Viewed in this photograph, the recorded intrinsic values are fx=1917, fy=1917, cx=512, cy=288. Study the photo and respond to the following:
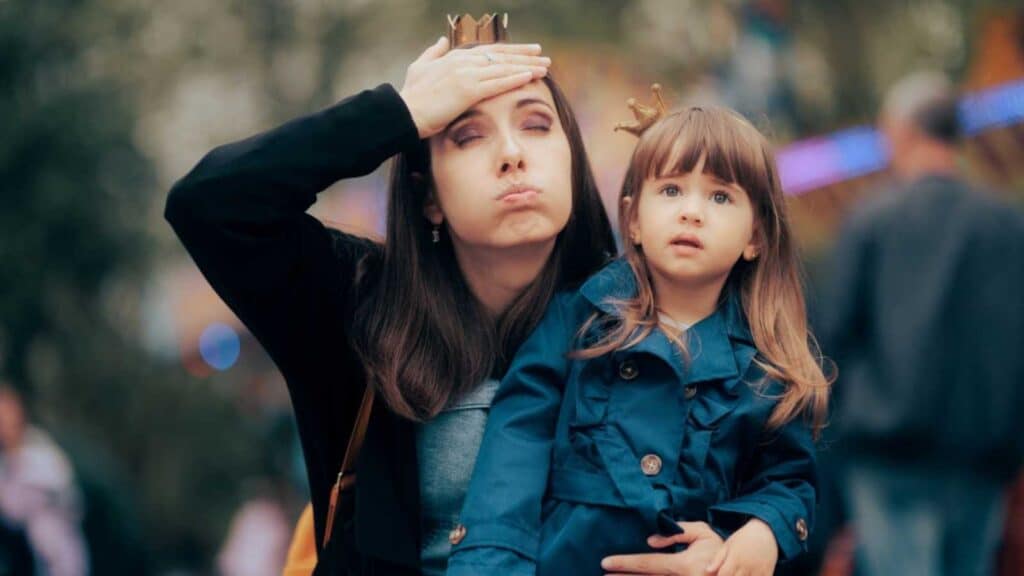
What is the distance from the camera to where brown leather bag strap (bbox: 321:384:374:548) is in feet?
11.7

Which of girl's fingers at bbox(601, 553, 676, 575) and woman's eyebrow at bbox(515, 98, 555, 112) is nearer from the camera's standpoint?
girl's fingers at bbox(601, 553, 676, 575)

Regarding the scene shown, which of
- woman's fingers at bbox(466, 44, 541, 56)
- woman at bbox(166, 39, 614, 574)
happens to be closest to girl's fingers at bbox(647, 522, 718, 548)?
woman at bbox(166, 39, 614, 574)

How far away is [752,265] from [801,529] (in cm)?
50

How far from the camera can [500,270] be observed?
143 inches

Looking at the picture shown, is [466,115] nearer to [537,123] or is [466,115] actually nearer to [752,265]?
[537,123]

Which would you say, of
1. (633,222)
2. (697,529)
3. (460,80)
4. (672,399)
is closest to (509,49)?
(460,80)

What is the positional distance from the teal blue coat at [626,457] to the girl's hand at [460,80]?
43 cm

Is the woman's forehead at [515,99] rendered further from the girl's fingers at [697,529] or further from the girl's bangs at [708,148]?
the girl's fingers at [697,529]

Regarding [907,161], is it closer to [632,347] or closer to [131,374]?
[632,347]

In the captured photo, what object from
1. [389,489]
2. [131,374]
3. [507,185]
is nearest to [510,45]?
[507,185]

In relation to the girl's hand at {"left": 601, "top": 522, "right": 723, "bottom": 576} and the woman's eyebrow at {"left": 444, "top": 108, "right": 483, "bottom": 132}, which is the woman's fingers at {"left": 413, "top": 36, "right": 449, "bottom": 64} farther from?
the girl's hand at {"left": 601, "top": 522, "right": 723, "bottom": 576}

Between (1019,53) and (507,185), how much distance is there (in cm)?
1338

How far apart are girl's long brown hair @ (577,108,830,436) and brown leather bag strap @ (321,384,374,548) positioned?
45cm

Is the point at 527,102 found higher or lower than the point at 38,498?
higher
